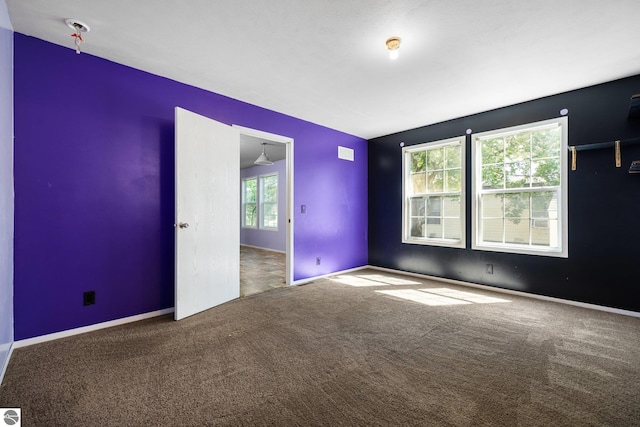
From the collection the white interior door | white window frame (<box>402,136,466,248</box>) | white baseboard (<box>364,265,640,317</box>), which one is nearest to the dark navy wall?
white baseboard (<box>364,265,640,317</box>)

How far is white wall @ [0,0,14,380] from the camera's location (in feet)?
6.23

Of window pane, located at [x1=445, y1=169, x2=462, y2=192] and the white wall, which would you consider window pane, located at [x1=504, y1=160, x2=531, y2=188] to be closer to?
window pane, located at [x1=445, y1=169, x2=462, y2=192]

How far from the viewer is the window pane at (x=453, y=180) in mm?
4312

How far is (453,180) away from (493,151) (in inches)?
26.5

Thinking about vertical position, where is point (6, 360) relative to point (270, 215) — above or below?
below

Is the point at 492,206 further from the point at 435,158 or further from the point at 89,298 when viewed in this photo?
the point at 89,298

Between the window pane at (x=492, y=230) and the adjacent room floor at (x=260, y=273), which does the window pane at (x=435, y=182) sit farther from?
the adjacent room floor at (x=260, y=273)

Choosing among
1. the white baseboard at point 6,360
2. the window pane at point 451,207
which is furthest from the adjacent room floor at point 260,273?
the window pane at point 451,207

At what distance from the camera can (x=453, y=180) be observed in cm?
440

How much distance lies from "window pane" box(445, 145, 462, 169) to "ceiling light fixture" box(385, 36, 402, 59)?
8.03 feet

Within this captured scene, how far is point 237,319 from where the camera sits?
2.85 m

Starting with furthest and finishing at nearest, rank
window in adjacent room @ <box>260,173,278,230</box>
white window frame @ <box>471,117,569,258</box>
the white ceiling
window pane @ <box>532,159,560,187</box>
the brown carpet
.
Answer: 1. window in adjacent room @ <box>260,173,278,230</box>
2. window pane @ <box>532,159,560,187</box>
3. white window frame @ <box>471,117,569,258</box>
4. the white ceiling
5. the brown carpet

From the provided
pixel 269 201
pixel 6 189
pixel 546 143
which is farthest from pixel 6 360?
pixel 269 201

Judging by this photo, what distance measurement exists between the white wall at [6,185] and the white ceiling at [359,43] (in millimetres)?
285
